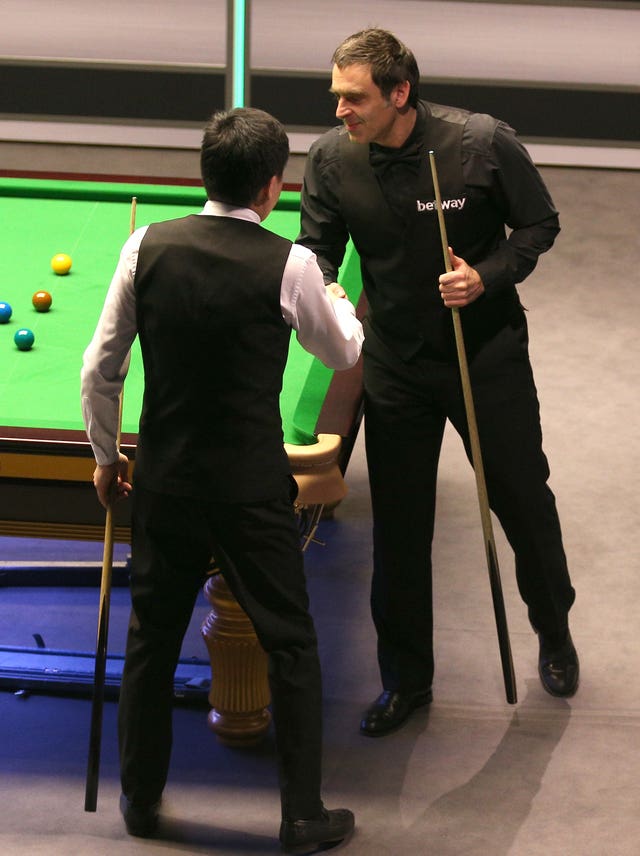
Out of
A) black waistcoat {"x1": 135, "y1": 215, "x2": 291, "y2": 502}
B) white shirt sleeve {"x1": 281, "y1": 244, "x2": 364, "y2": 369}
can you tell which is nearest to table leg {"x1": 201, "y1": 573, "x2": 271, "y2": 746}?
black waistcoat {"x1": 135, "y1": 215, "x2": 291, "y2": 502}

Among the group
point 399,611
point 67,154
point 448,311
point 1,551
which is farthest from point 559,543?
point 67,154

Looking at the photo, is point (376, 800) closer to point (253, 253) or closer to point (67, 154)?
point (253, 253)

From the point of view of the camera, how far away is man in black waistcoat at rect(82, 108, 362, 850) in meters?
2.41

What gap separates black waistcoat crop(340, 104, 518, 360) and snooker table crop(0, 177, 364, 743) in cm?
20

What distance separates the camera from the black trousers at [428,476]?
3.07 m

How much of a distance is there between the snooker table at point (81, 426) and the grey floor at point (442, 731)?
0.82 ft

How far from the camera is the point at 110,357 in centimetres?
252

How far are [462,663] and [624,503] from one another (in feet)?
3.34

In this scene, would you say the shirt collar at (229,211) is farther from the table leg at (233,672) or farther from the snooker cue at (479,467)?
the table leg at (233,672)

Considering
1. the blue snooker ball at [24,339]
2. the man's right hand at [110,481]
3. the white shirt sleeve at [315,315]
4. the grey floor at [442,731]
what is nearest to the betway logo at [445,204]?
the white shirt sleeve at [315,315]

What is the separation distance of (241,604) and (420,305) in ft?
2.52

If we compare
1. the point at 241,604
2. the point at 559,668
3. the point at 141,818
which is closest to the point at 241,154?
the point at 241,604

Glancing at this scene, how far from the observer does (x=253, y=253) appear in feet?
7.91

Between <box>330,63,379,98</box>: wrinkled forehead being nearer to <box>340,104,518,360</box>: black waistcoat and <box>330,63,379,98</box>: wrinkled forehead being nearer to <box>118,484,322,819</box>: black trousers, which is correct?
<box>340,104,518,360</box>: black waistcoat
